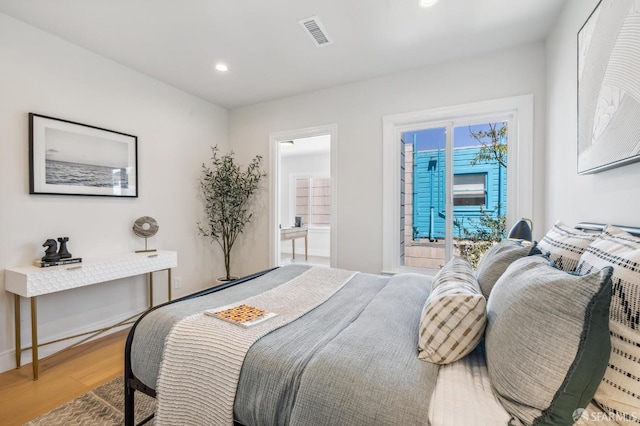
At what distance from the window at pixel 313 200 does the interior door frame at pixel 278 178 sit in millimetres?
3214

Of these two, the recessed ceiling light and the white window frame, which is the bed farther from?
the recessed ceiling light

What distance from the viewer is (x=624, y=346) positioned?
720 millimetres

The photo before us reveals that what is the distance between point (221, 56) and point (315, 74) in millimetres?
979

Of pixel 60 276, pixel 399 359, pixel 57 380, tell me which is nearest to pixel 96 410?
pixel 57 380

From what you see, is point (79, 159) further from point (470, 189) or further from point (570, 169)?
point (570, 169)

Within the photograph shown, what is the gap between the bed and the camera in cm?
72

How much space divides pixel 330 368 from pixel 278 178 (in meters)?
3.10

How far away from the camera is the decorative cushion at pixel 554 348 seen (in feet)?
2.28

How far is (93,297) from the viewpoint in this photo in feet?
8.84

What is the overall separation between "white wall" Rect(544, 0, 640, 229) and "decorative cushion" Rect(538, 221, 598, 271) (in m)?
0.19

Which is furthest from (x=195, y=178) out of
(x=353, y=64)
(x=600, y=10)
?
(x=600, y=10)

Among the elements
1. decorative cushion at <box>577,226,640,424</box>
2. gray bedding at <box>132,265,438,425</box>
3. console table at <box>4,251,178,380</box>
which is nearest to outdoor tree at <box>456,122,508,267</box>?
gray bedding at <box>132,265,438,425</box>

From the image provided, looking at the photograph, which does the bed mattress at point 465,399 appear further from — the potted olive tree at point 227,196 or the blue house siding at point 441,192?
the potted olive tree at point 227,196

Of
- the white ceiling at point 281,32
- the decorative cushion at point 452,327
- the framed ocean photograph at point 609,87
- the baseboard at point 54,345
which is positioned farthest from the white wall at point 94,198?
the framed ocean photograph at point 609,87
